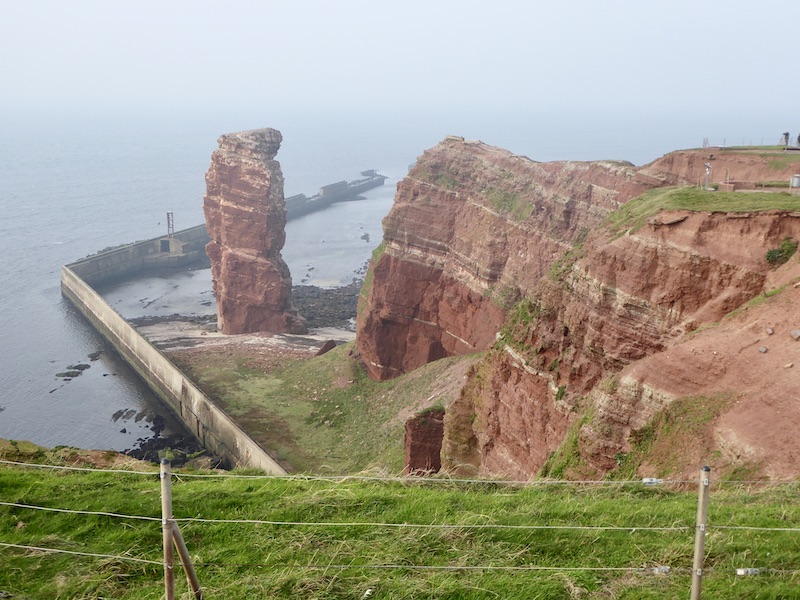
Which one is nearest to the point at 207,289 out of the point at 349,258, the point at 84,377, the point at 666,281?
the point at 349,258

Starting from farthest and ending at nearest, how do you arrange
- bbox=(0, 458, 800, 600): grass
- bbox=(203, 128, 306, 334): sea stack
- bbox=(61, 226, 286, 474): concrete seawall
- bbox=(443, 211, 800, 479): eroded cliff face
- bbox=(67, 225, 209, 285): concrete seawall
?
bbox=(67, 225, 209, 285): concrete seawall, bbox=(203, 128, 306, 334): sea stack, bbox=(61, 226, 286, 474): concrete seawall, bbox=(443, 211, 800, 479): eroded cliff face, bbox=(0, 458, 800, 600): grass

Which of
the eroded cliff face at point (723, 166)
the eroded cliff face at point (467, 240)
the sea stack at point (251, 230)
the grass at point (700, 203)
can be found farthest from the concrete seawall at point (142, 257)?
the grass at point (700, 203)

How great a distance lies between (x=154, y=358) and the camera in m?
61.4

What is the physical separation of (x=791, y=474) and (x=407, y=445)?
21560 millimetres

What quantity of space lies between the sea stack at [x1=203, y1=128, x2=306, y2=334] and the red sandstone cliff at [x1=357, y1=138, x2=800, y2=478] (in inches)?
1005

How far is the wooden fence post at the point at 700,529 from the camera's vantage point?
29.2 ft

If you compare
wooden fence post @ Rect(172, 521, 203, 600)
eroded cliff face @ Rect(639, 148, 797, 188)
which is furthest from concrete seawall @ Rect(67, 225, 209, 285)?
wooden fence post @ Rect(172, 521, 203, 600)

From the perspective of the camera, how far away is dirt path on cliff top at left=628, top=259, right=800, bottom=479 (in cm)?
1606

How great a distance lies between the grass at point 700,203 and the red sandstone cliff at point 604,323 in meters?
0.52

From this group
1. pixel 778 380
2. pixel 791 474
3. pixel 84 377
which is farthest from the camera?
pixel 84 377

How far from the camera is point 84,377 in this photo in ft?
220

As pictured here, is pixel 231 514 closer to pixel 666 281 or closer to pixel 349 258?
pixel 666 281

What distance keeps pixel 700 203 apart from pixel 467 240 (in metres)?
25.9

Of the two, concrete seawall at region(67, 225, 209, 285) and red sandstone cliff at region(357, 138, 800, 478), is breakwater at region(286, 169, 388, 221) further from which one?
red sandstone cliff at region(357, 138, 800, 478)
